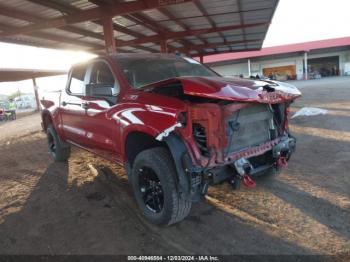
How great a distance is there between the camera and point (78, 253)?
335 centimetres

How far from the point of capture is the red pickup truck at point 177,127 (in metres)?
3.26

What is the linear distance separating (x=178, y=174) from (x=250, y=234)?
104 cm

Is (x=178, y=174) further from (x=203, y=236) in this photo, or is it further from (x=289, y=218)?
(x=289, y=218)

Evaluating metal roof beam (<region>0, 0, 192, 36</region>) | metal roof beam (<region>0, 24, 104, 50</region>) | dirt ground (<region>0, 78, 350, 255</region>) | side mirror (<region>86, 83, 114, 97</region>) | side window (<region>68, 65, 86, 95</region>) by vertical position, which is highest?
metal roof beam (<region>0, 24, 104, 50</region>)

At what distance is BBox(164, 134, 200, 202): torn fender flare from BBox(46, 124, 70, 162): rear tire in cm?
393

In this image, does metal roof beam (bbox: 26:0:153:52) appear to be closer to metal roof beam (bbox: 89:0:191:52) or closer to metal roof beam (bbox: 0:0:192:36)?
metal roof beam (bbox: 0:0:192:36)

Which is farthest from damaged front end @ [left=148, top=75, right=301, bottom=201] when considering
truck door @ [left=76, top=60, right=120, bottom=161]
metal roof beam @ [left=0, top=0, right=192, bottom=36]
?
metal roof beam @ [left=0, top=0, right=192, bottom=36]

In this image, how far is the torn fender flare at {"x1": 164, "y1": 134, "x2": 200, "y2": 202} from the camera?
3264mm

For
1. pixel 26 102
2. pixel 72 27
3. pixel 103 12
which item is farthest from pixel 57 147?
pixel 26 102

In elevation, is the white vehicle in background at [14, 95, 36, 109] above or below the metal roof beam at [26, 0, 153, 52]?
below

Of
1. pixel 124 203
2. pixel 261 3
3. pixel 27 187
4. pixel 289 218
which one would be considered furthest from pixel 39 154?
pixel 261 3

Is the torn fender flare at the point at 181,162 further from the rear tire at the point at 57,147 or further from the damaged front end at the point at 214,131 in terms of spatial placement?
the rear tire at the point at 57,147

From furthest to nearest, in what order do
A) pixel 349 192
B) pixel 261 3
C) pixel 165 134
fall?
pixel 261 3
pixel 349 192
pixel 165 134

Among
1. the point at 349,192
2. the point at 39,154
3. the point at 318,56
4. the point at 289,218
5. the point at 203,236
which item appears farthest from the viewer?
the point at 318,56
